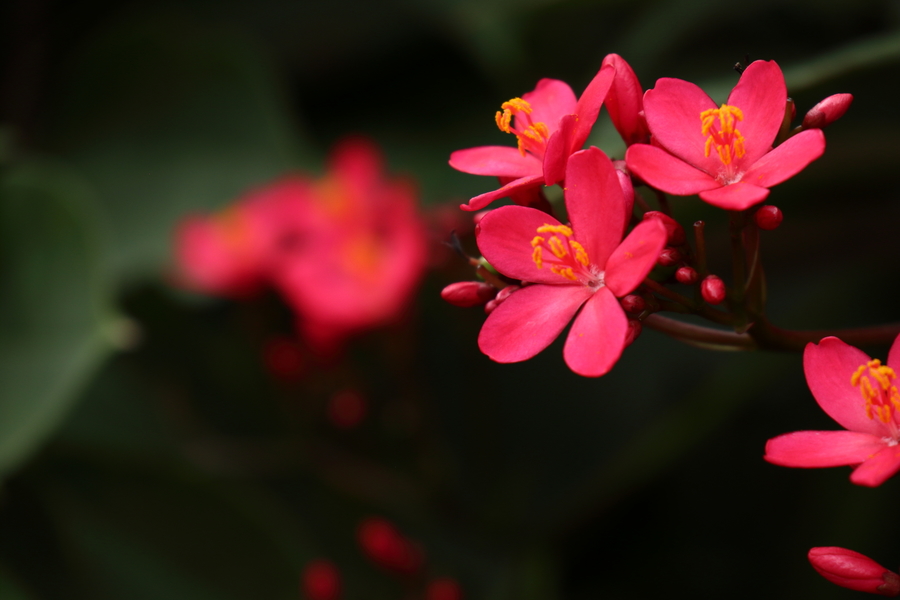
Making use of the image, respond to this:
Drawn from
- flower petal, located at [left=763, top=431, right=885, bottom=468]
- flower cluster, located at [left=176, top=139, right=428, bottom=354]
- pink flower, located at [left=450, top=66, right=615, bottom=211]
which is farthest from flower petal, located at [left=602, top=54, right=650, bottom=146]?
flower cluster, located at [left=176, top=139, right=428, bottom=354]

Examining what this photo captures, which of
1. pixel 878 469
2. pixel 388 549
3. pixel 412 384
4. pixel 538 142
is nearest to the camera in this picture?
pixel 878 469

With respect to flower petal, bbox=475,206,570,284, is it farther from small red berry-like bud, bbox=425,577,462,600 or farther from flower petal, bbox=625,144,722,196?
small red berry-like bud, bbox=425,577,462,600

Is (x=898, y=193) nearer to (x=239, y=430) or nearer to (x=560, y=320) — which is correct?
(x=560, y=320)

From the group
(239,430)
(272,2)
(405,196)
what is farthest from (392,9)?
(239,430)

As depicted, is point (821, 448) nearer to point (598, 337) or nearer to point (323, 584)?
point (598, 337)

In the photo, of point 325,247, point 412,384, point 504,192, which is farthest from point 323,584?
point 504,192

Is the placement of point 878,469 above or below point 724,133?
below
